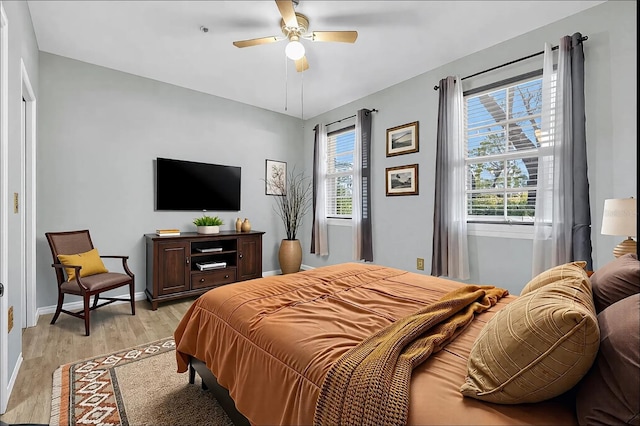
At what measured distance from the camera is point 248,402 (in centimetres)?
124

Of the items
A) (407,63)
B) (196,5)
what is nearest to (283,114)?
(407,63)

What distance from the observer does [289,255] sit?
189 inches

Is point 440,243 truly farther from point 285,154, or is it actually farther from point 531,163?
point 285,154

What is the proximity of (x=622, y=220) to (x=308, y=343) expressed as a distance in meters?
2.11

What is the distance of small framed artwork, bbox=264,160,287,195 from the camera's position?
5.02 meters

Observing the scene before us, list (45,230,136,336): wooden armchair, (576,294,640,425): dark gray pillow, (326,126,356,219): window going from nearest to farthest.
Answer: (576,294,640,425): dark gray pillow, (45,230,136,336): wooden armchair, (326,126,356,219): window

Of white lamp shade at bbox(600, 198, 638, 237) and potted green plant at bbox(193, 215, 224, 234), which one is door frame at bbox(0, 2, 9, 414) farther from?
white lamp shade at bbox(600, 198, 638, 237)

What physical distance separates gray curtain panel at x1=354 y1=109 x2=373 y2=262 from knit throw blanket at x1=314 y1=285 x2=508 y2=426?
296cm

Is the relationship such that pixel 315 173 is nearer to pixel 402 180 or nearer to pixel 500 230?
pixel 402 180

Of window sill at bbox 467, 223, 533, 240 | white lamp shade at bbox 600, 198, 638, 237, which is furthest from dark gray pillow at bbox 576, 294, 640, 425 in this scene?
window sill at bbox 467, 223, 533, 240

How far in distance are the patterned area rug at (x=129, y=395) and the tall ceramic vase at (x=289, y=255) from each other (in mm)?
2568

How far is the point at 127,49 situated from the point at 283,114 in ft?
8.01

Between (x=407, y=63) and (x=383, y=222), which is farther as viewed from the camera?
(x=383, y=222)

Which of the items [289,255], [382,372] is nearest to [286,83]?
[289,255]
